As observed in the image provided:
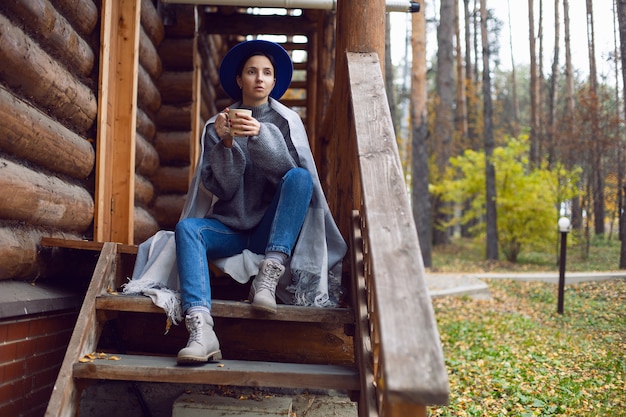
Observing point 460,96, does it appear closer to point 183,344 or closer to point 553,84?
point 553,84

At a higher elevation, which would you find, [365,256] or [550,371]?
[365,256]

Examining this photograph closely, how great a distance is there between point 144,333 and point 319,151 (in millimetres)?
2761

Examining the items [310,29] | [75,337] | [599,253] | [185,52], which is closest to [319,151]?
[185,52]

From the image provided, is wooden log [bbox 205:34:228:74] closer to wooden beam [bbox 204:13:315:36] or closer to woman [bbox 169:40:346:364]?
wooden beam [bbox 204:13:315:36]

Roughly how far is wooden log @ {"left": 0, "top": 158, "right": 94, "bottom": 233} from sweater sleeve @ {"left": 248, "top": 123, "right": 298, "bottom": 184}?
3.70 ft

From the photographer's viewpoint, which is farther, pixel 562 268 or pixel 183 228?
pixel 562 268

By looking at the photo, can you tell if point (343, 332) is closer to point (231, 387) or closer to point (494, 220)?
point (231, 387)

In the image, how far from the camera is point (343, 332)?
3012mm

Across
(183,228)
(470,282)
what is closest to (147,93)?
(183,228)

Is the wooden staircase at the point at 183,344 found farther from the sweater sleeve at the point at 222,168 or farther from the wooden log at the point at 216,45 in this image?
the wooden log at the point at 216,45

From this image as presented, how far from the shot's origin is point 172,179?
6.07 metres

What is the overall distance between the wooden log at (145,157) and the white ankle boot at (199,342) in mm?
2772

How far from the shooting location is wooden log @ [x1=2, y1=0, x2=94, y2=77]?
299 cm

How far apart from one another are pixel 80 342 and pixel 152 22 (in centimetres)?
372
